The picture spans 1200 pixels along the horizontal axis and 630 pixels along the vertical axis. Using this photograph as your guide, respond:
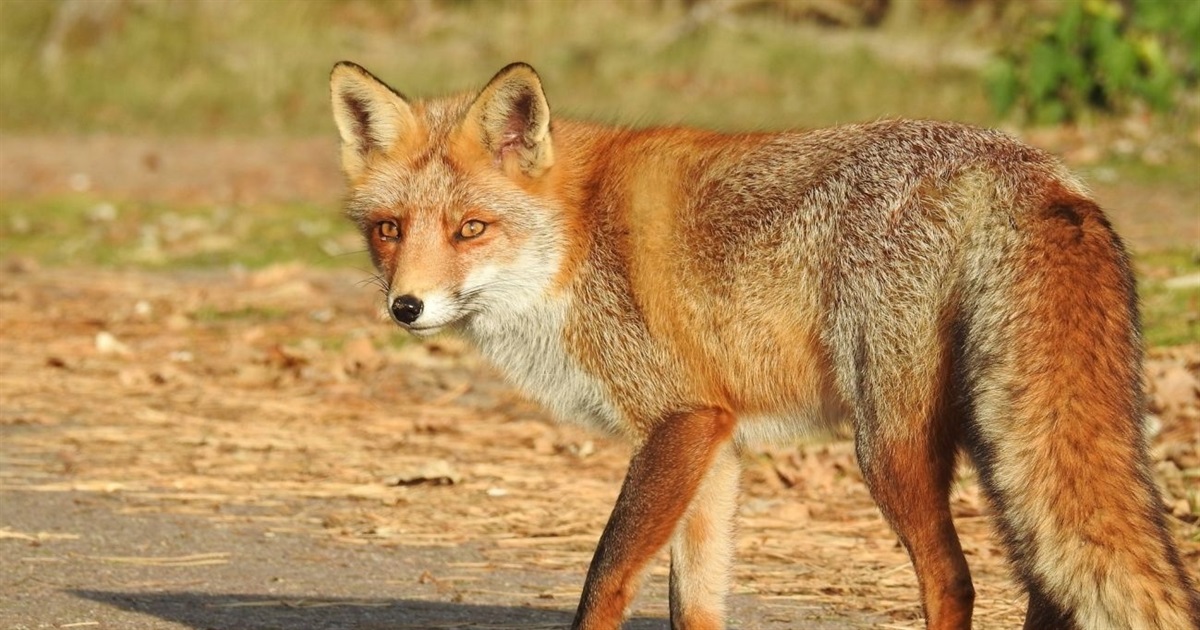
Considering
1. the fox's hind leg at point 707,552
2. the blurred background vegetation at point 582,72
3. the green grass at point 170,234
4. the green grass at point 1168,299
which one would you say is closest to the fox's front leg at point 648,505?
the fox's hind leg at point 707,552

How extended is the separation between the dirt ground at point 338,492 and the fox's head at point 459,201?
0.97 meters

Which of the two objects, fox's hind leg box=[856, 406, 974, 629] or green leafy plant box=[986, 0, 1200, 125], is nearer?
fox's hind leg box=[856, 406, 974, 629]

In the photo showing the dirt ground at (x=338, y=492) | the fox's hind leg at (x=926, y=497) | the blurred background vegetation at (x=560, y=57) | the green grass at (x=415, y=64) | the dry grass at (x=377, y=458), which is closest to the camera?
the fox's hind leg at (x=926, y=497)

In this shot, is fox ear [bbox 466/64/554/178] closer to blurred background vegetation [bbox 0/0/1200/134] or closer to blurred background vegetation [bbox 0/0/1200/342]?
blurred background vegetation [bbox 0/0/1200/342]

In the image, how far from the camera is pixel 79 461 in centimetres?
679

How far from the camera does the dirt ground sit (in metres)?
5.11

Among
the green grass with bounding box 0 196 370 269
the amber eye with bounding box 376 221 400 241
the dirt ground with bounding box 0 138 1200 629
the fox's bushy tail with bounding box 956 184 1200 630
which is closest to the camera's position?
the fox's bushy tail with bounding box 956 184 1200 630

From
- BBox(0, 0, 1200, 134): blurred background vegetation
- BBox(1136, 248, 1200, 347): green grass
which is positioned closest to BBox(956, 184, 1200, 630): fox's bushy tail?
BBox(1136, 248, 1200, 347): green grass

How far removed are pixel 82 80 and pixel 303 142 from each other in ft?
11.3

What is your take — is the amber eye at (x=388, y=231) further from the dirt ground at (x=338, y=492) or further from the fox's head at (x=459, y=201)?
the dirt ground at (x=338, y=492)

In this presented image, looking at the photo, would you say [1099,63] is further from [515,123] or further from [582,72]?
[515,123]

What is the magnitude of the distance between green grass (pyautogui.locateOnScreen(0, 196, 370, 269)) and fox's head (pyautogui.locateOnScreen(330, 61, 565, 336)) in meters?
5.92

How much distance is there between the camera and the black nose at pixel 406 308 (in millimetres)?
4707

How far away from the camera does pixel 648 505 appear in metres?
4.50
